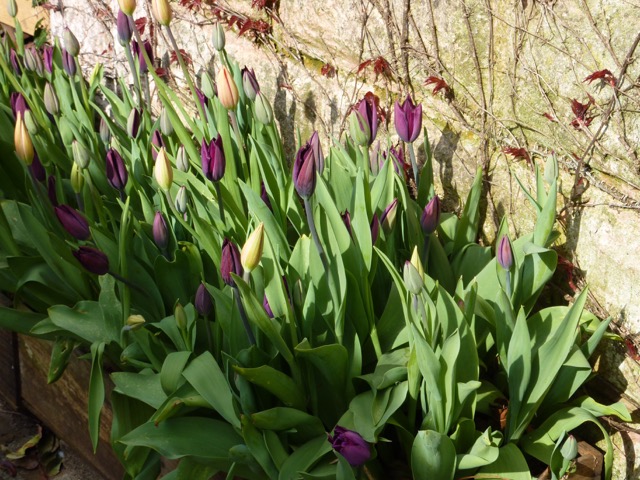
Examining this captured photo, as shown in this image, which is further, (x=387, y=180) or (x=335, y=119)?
(x=335, y=119)

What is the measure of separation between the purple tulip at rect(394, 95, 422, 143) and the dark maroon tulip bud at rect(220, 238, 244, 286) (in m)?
0.64

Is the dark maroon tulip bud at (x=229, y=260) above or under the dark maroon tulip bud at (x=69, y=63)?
under

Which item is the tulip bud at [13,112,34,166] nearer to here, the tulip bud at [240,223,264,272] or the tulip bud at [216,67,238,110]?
the tulip bud at [216,67,238,110]

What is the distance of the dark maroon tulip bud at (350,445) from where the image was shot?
4.09ft

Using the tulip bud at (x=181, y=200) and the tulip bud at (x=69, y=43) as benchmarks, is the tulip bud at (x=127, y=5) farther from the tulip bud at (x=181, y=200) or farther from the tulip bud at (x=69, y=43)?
the tulip bud at (x=181, y=200)

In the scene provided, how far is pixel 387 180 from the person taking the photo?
186 cm

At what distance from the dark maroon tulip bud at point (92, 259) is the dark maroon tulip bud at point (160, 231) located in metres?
0.18

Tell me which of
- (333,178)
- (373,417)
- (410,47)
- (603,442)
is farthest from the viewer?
(410,47)

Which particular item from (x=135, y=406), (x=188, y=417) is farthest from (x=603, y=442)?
(x=135, y=406)

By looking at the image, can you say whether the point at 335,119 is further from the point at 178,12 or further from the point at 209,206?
the point at 178,12

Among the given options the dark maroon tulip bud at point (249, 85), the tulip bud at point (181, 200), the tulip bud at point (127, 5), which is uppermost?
the tulip bud at point (127, 5)

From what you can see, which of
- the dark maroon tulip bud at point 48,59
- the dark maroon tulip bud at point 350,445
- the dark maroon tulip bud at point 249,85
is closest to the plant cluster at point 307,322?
the dark maroon tulip bud at point 350,445

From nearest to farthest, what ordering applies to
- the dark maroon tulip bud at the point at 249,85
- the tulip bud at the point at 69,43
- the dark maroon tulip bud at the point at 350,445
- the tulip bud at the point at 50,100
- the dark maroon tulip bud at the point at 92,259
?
the dark maroon tulip bud at the point at 350,445, the dark maroon tulip bud at the point at 92,259, the dark maroon tulip bud at the point at 249,85, the tulip bud at the point at 50,100, the tulip bud at the point at 69,43

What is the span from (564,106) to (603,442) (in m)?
0.85
